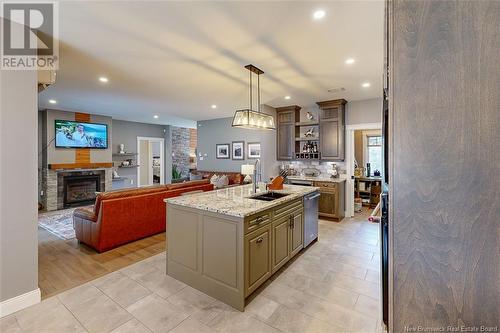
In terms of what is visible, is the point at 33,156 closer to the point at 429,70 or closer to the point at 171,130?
the point at 429,70

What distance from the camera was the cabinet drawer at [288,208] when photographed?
→ 8.89 feet

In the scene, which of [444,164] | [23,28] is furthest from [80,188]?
[444,164]

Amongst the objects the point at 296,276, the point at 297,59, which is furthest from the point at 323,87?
the point at 296,276

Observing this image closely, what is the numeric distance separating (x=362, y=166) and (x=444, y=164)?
737cm

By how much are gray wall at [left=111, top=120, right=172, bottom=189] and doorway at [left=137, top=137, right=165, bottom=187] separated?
0.87ft

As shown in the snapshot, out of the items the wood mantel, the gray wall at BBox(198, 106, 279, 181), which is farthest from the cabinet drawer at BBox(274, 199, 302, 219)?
the wood mantel

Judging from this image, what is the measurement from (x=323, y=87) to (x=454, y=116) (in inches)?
146

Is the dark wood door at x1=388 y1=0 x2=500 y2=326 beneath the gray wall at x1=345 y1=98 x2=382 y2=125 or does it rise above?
beneath

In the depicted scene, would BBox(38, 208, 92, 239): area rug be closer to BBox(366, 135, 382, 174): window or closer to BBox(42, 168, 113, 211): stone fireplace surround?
BBox(42, 168, 113, 211): stone fireplace surround

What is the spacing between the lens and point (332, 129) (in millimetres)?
5434

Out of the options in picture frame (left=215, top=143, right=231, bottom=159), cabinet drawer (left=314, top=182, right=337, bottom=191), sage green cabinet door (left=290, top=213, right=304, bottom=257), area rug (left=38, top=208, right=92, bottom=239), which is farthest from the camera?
picture frame (left=215, top=143, right=231, bottom=159)

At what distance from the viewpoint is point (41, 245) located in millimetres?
3666

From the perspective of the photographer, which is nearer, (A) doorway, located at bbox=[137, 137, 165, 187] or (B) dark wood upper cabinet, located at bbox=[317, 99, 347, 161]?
(B) dark wood upper cabinet, located at bbox=[317, 99, 347, 161]

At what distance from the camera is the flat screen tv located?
6.35 m
